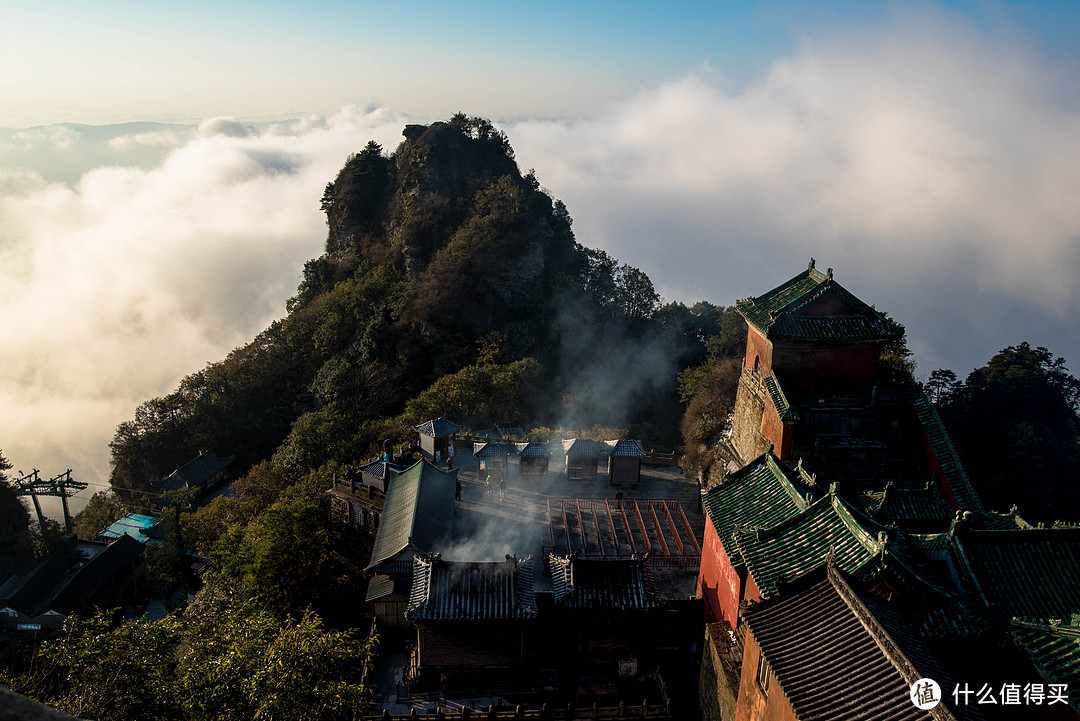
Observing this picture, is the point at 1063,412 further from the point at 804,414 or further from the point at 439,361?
the point at 439,361

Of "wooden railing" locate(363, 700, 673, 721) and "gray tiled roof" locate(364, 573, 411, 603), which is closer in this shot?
"wooden railing" locate(363, 700, 673, 721)

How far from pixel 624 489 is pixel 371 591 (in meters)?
11.3

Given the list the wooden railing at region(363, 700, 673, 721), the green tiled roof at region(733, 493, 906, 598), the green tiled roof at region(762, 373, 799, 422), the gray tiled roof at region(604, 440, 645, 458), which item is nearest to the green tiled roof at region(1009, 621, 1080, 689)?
the green tiled roof at region(733, 493, 906, 598)

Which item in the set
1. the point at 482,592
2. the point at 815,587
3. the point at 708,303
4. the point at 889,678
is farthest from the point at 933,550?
the point at 708,303

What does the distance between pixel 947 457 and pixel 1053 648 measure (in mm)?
12874

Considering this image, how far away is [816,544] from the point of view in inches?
501

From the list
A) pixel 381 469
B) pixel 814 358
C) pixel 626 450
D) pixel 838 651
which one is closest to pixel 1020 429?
pixel 814 358

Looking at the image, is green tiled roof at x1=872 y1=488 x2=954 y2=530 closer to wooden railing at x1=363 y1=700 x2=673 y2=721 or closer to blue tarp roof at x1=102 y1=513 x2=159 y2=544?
wooden railing at x1=363 y1=700 x2=673 y2=721

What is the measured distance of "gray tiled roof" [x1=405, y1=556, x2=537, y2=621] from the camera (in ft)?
50.9

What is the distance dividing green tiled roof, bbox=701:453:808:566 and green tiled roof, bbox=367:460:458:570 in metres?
8.07

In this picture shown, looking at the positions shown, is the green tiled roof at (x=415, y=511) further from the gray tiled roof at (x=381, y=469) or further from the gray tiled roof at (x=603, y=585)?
the gray tiled roof at (x=603, y=585)

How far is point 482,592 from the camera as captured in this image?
1593 cm

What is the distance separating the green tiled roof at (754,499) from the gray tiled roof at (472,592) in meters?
4.81

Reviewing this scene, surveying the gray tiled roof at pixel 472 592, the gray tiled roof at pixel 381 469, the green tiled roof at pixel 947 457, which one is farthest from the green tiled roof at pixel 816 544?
the gray tiled roof at pixel 381 469
